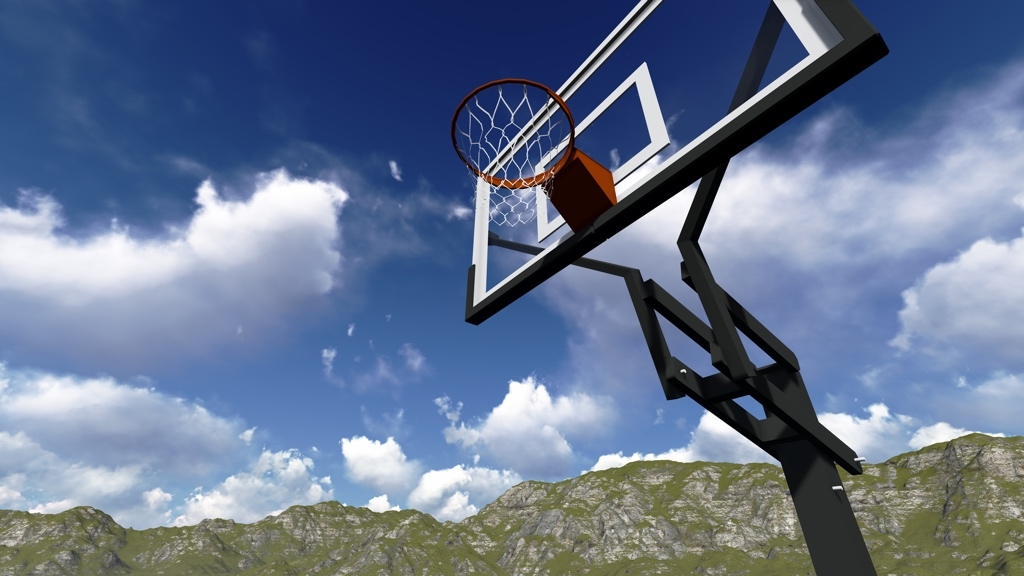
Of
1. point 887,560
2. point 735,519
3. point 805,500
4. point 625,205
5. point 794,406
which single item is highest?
point 735,519

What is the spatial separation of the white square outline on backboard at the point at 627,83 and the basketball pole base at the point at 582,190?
0.18 m

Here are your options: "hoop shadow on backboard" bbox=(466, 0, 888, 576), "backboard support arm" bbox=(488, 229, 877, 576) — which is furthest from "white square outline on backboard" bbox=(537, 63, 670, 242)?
"backboard support arm" bbox=(488, 229, 877, 576)

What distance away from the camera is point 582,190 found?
6.06m

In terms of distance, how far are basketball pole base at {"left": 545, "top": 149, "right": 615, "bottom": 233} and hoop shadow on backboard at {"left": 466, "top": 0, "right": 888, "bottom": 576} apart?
0.35 ft

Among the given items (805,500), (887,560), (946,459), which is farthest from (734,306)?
(946,459)

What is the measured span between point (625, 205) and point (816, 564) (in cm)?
484

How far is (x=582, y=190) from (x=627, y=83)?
1330 millimetres

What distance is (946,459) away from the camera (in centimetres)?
17900

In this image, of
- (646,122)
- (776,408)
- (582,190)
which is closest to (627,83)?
(646,122)

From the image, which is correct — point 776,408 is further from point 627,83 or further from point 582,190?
point 627,83

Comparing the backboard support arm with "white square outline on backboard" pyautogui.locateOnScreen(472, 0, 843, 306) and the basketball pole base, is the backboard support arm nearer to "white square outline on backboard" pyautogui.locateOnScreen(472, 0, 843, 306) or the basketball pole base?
"white square outline on backboard" pyautogui.locateOnScreen(472, 0, 843, 306)

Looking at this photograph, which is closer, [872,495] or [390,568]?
[872,495]

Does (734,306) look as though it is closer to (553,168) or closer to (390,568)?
(553,168)

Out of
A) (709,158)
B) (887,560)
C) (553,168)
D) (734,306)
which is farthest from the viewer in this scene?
(887,560)
